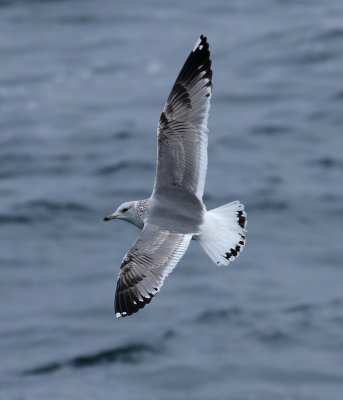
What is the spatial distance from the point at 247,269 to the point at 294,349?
169cm

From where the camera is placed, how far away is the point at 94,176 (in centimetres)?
1828

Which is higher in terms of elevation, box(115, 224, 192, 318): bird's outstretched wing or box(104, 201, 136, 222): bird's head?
box(104, 201, 136, 222): bird's head

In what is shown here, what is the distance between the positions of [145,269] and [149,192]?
28.6 ft

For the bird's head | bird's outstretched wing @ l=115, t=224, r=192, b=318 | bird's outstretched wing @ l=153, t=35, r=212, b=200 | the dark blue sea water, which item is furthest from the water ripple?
bird's outstretched wing @ l=115, t=224, r=192, b=318

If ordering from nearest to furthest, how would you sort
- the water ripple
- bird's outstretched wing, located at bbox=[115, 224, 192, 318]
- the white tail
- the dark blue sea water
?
bird's outstretched wing, located at bbox=[115, 224, 192, 318] → the white tail → the dark blue sea water → the water ripple

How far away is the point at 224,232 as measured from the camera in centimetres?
820

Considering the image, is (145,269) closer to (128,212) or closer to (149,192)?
(128,212)

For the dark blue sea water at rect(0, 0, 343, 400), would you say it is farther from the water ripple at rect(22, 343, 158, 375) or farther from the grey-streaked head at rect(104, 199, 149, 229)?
the grey-streaked head at rect(104, 199, 149, 229)

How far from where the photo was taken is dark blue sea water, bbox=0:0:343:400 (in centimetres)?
1406

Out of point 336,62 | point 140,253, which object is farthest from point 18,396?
point 336,62

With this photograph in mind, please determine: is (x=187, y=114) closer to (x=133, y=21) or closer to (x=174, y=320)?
(x=174, y=320)

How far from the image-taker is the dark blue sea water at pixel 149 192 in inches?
554

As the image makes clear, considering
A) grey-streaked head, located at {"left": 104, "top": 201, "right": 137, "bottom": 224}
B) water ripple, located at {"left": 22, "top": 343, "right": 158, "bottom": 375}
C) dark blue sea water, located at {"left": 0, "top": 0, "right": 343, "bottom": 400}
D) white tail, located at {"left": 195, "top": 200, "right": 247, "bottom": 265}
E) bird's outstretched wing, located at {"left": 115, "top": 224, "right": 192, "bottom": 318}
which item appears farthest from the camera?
water ripple, located at {"left": 22, "top": 343, "right": 158, "bottom": 375}

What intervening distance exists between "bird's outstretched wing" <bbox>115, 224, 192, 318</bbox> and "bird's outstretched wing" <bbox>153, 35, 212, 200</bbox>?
0.60 metres
